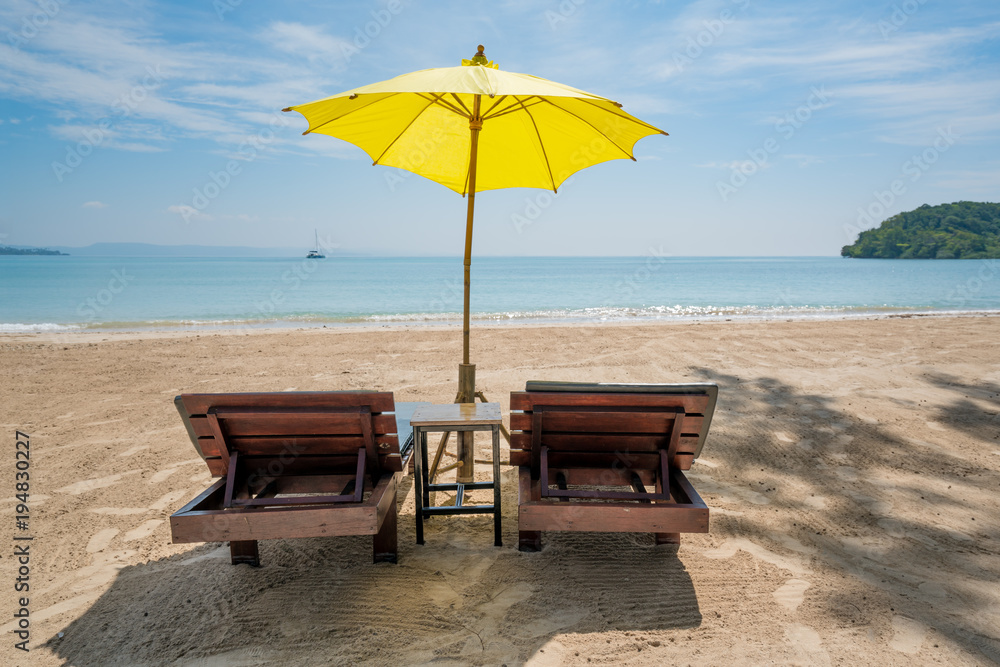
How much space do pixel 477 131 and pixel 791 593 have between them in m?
3.41

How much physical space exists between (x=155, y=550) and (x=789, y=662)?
11.8 ft

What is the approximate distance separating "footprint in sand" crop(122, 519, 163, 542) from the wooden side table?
1.90 meters

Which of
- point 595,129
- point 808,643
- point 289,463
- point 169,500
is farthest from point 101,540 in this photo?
point 595,129

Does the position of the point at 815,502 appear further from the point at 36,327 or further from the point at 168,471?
the point at 36,327

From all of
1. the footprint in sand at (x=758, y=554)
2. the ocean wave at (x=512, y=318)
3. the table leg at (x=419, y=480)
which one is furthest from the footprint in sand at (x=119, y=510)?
the ocean wave at (x=512, y=318)

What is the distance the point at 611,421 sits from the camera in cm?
308

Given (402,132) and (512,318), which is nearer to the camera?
(402,132)

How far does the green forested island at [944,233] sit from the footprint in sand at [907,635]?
3943 inches

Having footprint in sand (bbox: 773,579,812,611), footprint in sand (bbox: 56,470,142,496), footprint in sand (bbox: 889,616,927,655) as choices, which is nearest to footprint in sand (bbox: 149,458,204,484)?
footprint in sand (bbox: 56,470,142,496)

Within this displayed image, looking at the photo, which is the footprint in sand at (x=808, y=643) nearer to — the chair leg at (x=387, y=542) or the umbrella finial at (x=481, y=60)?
the chair leg at (x=387, y=542)

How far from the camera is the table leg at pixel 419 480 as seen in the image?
3166 millimetres

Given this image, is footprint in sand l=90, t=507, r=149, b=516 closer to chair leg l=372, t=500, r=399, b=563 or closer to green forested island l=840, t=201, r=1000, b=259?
chair leg l=372, t=500, r=399, b=563

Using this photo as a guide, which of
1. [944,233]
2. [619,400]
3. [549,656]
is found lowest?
[549,656]

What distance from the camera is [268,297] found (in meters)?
29.5
